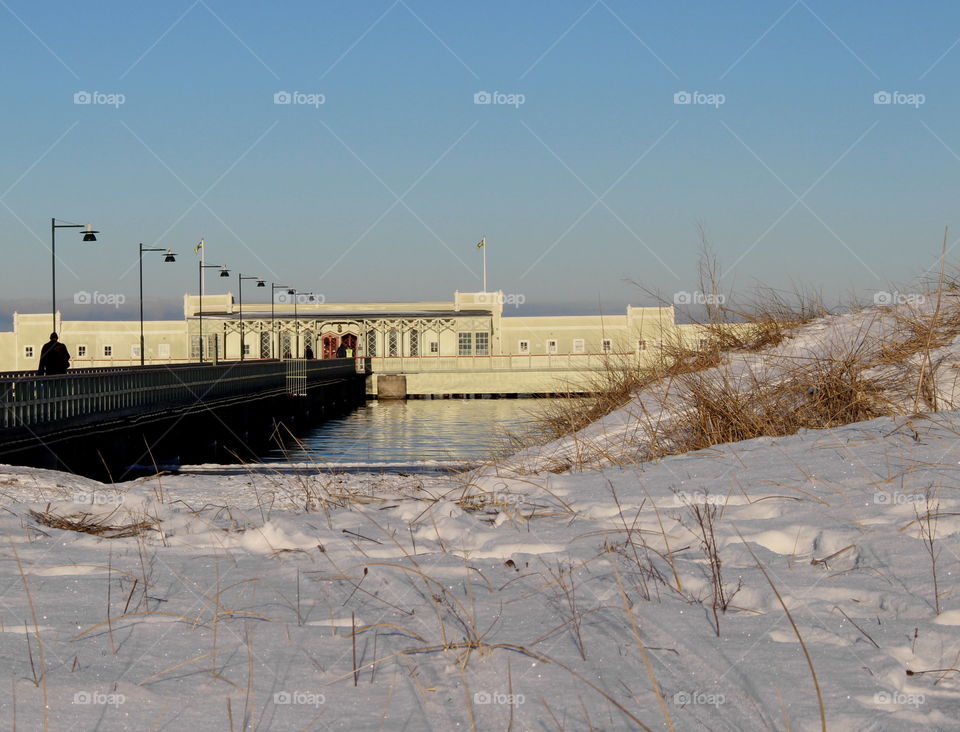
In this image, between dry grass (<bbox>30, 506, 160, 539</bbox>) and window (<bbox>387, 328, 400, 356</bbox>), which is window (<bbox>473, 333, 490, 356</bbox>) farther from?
dry grass (<bbox>30, 506, 160, 539</bbox>)

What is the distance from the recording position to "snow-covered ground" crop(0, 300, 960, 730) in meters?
2.39

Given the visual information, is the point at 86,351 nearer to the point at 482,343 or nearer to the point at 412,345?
the point at 412,345

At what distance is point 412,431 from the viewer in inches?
1251

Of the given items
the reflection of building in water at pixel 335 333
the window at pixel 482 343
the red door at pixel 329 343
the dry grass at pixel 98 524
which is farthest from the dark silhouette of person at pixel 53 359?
the red door at pixel 329 343

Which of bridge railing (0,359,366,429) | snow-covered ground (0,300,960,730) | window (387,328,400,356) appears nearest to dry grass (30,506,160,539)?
snow-covered ground (0,300,960,730)

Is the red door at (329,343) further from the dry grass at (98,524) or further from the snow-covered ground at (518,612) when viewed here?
the snow-covered ground at (518,612)

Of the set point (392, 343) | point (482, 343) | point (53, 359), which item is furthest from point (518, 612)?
point (392, 343)

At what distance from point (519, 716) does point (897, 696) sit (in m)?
0.96

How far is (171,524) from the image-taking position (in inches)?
197

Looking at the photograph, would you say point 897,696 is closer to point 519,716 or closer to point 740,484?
point 519,716

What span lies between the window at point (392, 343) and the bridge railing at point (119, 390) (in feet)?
95.8

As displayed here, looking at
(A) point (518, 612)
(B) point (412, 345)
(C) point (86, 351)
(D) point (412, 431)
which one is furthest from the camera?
(C) point (86, 351)

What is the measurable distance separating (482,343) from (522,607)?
60.1 m

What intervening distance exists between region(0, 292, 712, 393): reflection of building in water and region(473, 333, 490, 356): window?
73mm
